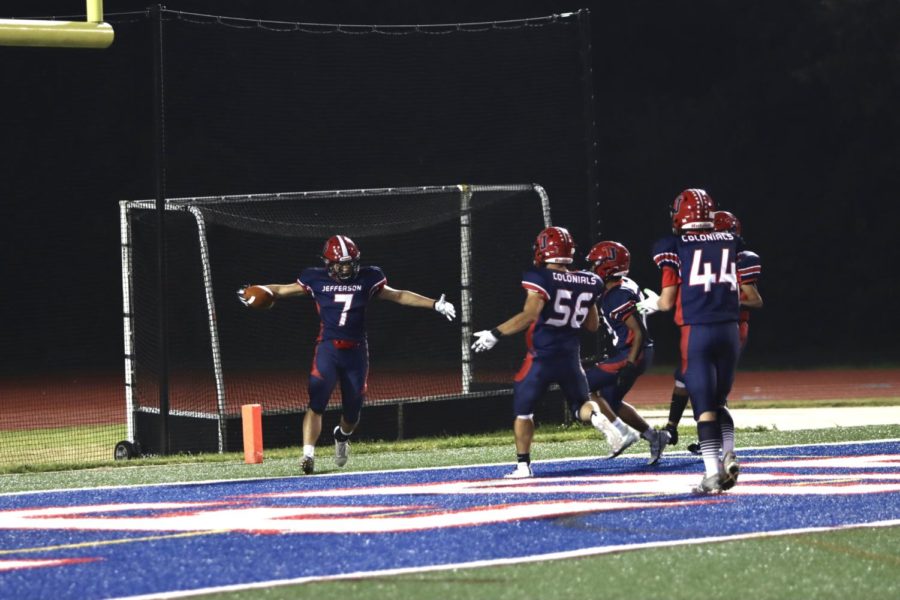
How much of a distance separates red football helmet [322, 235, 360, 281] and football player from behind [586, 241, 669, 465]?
184cm

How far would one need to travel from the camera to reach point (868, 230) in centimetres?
3244

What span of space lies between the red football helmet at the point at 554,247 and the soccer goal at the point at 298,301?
14.5 feet

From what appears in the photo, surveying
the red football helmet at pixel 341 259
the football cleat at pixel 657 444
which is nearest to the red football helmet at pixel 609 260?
the football cleat at pixel 657 444

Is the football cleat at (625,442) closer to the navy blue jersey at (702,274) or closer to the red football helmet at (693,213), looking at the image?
the navy blue jersey at (702,274)

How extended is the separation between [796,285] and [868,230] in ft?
6.11

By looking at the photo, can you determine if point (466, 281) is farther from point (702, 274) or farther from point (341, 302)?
point (702, 274)

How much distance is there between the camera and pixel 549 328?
10.9m

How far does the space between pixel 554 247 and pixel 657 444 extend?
1.76 meters

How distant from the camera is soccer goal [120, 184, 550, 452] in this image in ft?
49.5

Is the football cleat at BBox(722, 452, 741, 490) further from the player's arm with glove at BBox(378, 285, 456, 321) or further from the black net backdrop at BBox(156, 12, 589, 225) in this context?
the black net backdrop at BBox(156, 12, 589, 225)

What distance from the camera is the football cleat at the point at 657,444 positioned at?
11578mm

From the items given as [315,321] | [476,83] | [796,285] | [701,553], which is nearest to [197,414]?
[701,553]

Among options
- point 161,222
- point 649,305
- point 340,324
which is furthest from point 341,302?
point 161,222

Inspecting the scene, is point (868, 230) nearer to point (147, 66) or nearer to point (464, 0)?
point (464, 0)
